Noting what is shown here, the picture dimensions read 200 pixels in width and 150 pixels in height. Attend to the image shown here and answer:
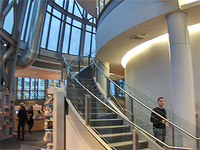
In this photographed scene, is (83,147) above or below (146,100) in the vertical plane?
below

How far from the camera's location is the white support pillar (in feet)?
15.2

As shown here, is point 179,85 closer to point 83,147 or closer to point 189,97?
point 189,97

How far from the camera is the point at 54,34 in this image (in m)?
17.8

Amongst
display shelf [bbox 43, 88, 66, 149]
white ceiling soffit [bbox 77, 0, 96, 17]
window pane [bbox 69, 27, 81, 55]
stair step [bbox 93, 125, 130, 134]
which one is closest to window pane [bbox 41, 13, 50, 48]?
window pane [bbox 69, 27, 81, 55]

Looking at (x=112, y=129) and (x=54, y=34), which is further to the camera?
(x=54, y=34)

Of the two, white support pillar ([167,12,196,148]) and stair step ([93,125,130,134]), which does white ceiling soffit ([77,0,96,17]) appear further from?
stair step ([93,125,130,134])

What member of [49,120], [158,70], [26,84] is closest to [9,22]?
[49,120]

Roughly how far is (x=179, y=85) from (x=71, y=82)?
310 centimetres

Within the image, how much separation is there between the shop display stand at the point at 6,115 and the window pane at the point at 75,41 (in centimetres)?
1036

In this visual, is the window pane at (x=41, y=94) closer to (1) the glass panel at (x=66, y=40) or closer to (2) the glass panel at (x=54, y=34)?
(1) the glass panel at (x=66, y=40)

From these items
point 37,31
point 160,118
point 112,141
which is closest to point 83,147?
point 112,141

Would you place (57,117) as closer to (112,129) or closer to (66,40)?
(112,129)

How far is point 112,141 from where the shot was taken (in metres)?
A: 3.85

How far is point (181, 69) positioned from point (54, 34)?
14.8 metres
